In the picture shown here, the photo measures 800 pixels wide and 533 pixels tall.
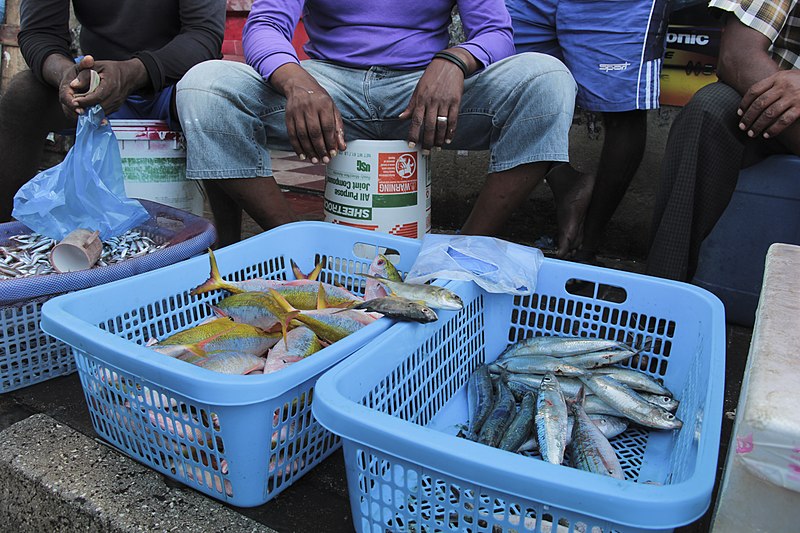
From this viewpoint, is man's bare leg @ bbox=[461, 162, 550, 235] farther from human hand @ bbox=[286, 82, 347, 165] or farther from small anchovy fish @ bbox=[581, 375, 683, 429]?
small anchovy fish @ bbox=[581, 375, 683, 429]

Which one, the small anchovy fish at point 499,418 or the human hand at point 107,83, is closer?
the small anchovy fish at point 499,418

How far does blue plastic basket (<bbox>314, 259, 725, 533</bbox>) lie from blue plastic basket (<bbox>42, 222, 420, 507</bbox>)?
0.57 feet

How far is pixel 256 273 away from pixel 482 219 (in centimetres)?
91

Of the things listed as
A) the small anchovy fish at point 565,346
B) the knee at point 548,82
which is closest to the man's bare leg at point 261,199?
the knee at point 548,82

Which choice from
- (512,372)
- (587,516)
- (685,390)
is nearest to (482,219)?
(512,372)

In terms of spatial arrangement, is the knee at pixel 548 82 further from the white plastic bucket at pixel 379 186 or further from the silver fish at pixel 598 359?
the silver fish at pixel 598 359

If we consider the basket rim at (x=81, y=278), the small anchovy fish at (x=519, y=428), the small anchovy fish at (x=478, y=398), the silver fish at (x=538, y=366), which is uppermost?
the basket rim at (x=81, y=278)

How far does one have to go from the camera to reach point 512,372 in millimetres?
1922

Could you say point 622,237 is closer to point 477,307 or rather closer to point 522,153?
point 522,153

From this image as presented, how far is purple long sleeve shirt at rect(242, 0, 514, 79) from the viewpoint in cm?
262

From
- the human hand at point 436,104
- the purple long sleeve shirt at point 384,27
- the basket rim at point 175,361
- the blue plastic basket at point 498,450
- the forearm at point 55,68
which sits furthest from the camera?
the forearm at point 55,68

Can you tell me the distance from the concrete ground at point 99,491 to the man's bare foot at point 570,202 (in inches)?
45.7

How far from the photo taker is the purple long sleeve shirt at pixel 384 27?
262 centimetres

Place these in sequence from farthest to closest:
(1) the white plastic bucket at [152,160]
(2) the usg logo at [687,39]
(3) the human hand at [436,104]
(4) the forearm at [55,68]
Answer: (2) the usg logo at [687,39], (4) the forearm at [55,68], (1) the white plastic bucket at [152,160], (3) the human hand at [436,104]
